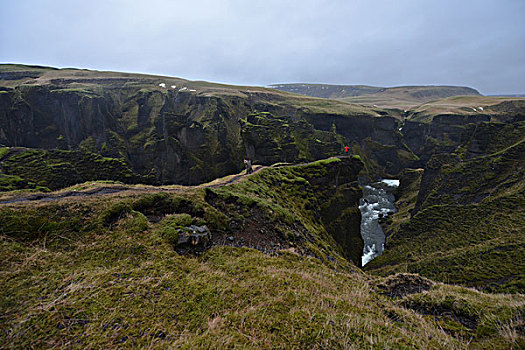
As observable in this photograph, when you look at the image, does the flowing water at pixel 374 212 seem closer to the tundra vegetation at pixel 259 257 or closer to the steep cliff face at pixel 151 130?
the tundra vegetation at pixel 259 257

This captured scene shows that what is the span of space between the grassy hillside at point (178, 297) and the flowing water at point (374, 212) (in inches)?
1601

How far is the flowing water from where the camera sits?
50.0 metres

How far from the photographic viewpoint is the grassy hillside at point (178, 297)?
5.57 m

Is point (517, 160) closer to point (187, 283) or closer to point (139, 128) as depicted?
point (187, 283)

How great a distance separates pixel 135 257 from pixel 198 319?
5468mm

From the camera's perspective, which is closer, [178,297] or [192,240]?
[178,297]

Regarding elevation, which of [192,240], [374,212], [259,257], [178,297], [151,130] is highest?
[151,130]

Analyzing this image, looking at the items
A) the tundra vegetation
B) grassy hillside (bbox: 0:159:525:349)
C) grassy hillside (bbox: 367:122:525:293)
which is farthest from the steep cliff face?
grassy hillside (bbox: 0:159:525:349)

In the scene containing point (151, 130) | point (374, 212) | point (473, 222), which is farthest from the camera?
Answer: point (151, 130)

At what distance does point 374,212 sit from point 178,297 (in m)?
74.6

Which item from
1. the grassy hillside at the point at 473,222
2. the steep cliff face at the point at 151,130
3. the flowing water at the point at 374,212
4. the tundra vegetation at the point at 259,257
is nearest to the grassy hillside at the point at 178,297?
the tundra vegetation at the point at 259,257

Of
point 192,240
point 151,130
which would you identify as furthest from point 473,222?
point 151,130

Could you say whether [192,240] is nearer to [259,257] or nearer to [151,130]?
[259,257]

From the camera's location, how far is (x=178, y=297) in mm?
7664
